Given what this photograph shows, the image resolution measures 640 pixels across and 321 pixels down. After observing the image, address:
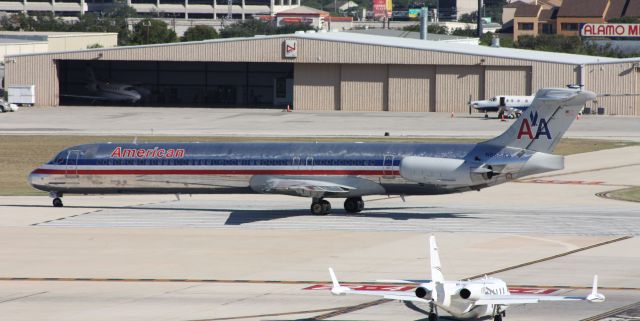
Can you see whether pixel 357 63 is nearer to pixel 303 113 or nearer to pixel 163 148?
pixel 303 113

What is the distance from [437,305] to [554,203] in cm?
3134

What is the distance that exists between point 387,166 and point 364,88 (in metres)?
71.9

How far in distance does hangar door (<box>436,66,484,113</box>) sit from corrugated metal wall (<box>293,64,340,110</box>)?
1083 centimetres

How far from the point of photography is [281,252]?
136 feet

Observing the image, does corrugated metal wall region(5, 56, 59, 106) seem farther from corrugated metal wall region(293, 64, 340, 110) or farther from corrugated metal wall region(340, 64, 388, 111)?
corrugated metal wall region(340, 64, 388, 111)

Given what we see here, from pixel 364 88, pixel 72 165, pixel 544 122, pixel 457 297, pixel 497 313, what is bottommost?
pixel 497 313

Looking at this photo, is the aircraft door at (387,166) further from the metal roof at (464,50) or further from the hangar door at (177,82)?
the hangar door at (177,82)

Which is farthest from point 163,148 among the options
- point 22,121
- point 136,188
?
point 22,121

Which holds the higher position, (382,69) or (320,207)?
(382,69)

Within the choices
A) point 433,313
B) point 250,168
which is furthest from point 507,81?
point 433,313

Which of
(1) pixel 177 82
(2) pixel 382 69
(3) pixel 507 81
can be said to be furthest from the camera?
(1) pixel 177 82

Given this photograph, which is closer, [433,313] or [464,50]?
[433,313]

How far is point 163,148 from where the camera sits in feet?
170

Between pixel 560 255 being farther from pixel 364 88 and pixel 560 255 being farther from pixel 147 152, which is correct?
pixel 364 88
